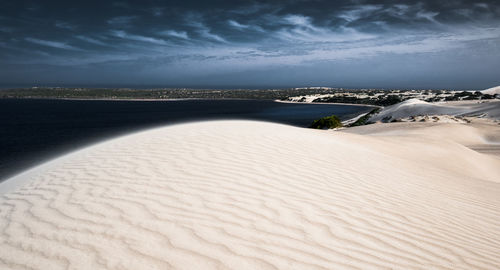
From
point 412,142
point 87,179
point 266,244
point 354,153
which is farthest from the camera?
point 412,142

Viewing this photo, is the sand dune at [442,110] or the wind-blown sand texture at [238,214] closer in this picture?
the wind-blown sand texture at [238,214]

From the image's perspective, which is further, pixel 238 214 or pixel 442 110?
pixel 442 110

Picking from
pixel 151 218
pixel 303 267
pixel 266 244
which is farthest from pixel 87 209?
pixel 303 267

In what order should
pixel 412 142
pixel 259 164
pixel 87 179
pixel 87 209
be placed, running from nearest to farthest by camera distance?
pixel 87 209 → pixel 87 179 → pixel 259 164 → pixel 412 142

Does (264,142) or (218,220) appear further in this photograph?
(264,142)

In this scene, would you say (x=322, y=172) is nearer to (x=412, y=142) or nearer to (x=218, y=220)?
(x=218, y=220)

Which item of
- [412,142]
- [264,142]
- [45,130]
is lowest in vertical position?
[45,130]

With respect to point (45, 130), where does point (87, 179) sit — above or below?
above

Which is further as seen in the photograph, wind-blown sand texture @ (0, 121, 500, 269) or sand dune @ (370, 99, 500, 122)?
sand dune @ (370, 99, 500, 122)
